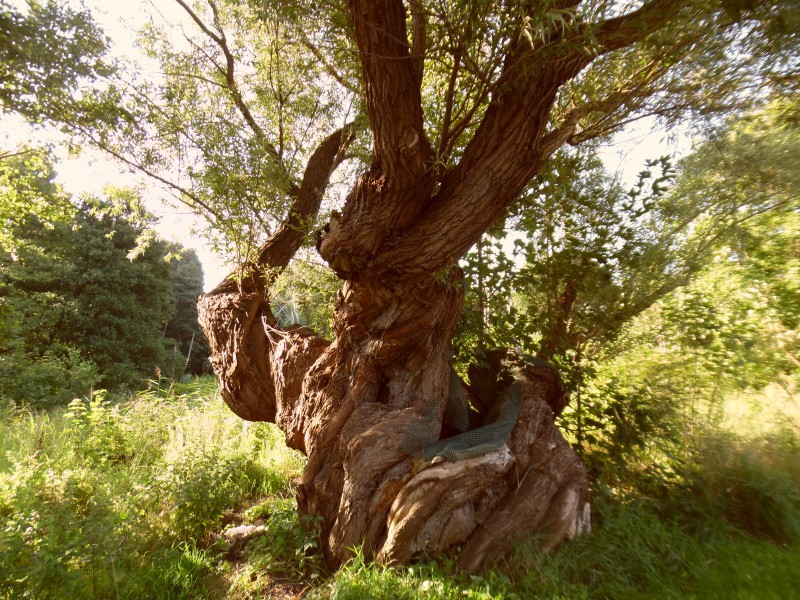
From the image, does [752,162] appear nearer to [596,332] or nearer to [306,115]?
[596,332]

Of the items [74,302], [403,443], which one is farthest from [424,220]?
[74,302]

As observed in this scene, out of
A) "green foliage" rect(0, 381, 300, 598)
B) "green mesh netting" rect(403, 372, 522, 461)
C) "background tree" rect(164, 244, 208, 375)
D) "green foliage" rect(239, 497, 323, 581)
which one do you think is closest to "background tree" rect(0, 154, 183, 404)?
"background tree" rect(164, 244, 208, 375)

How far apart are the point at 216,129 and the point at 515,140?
305 cm

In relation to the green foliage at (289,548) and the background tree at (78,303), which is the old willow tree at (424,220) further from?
the background tree at (78,303)

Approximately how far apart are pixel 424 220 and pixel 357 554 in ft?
8.59

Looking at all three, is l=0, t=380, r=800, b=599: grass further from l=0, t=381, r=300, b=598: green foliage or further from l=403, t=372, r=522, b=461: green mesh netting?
l=403, t=372, r=522, b=461: green mesh netting

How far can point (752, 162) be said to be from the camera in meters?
4.21

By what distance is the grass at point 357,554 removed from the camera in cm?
250

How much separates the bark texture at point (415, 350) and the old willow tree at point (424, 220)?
16 mm

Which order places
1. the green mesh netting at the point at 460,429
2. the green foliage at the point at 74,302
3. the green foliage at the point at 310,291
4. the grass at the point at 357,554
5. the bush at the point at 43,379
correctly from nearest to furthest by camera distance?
the grass at the point at 357,554 → the green mesh netting at the point at 460,429 → the green foliage at the point at 310,291 → the bush at the point at 43,379 → the green foliage at the point at 74,302

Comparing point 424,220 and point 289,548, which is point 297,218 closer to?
point 424,220

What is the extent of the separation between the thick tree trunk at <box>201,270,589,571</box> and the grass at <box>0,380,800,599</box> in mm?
197

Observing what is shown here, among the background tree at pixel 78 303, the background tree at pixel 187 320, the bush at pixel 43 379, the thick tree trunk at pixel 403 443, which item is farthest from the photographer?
the background tree at pixel 187 320

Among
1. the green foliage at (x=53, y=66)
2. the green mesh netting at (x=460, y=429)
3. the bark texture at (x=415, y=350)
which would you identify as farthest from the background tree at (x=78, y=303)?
the green mesh netting at (x=460, y=429)
